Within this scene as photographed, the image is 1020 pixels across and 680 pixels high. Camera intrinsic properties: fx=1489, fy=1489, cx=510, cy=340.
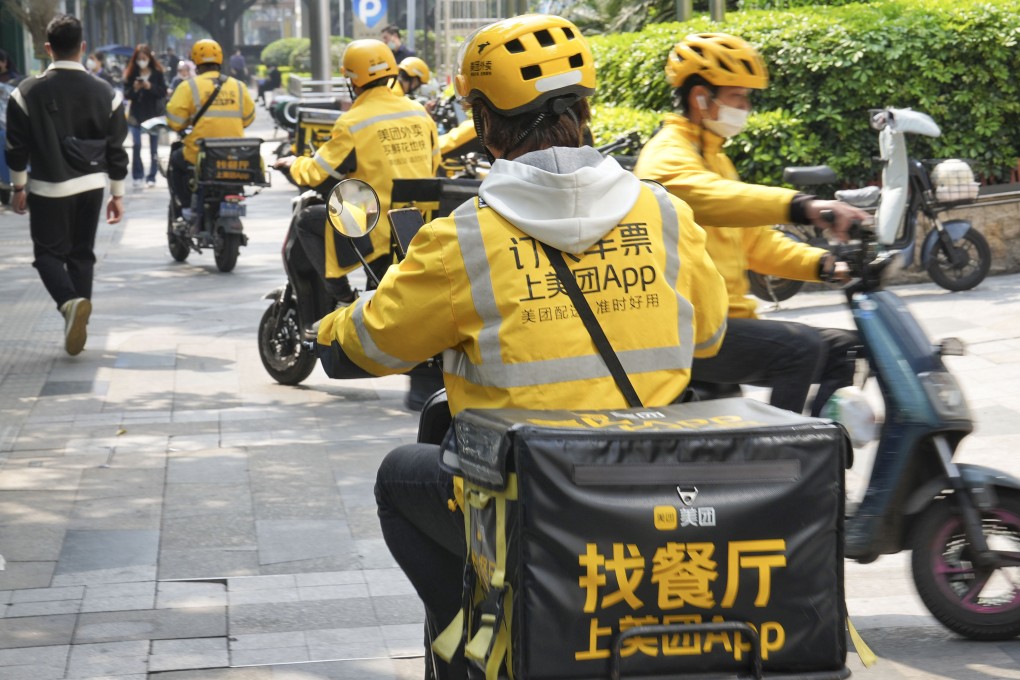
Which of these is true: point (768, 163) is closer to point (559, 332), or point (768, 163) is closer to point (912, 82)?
point (912, 82)

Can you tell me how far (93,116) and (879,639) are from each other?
21.7 feet

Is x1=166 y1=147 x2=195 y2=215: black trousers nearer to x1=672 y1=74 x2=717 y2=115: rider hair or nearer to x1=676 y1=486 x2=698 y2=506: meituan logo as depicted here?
x1=672 y1=74 x2=717 y2=115: rider hair

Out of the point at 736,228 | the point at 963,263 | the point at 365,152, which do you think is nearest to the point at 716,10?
the point at 963,263

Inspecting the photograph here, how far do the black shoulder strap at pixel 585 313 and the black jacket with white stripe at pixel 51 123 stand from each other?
7132mm

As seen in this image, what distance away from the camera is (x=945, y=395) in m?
4.32

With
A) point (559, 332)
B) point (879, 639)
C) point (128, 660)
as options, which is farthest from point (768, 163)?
point (559, 332)

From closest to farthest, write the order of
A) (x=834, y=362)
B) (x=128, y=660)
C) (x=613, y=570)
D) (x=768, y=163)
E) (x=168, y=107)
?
(x=613, y=570) → (x=128, y=660) → (x=834, y=362) → (x=768, y=163) → (x=168, y=107)

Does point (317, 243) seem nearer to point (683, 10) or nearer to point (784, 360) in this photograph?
point (784, 360)

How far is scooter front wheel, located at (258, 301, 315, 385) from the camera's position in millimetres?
8469

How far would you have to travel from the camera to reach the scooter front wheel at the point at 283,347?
8.47 meters

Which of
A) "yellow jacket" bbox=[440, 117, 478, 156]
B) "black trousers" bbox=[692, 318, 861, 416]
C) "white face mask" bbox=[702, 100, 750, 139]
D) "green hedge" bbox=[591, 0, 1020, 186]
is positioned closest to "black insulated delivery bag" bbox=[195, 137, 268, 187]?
"yellow jacket" bbox=[440, 117, 478, 156]

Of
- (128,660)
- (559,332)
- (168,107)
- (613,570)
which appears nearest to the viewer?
(613,570)

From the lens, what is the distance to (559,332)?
9.29ft

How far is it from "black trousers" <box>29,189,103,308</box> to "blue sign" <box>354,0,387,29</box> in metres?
18.9
